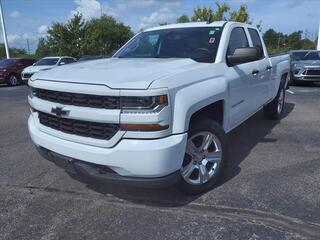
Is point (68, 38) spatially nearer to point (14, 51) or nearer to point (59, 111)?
point (14, 51)

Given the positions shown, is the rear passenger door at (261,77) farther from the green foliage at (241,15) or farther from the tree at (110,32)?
the tree at (110,32)

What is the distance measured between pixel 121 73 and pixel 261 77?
2.94 meters

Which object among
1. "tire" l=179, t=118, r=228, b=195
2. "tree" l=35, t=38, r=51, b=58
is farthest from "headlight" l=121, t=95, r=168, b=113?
"tree" l=35, t=38, r=51, b=58

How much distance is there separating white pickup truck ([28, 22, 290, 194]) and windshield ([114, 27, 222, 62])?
2 cm

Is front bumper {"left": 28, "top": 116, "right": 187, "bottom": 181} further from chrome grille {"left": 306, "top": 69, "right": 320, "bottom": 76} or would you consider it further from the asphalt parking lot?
chrome grille {"left": 306, "top": 69, "right": 320, "bottom": 76}

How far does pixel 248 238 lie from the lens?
3057mm

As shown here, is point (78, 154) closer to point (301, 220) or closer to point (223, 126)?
point (223, 126)

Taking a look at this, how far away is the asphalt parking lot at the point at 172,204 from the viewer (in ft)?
10.5

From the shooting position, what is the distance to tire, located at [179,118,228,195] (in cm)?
366

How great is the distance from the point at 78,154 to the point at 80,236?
2.44 ft

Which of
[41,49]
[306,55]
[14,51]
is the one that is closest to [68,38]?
[41,49]

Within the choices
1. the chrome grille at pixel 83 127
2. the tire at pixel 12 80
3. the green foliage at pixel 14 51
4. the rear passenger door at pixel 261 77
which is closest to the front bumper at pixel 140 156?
the chrome grille at pixel 83 127

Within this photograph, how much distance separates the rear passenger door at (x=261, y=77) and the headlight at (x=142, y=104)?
A: 8.22 ft

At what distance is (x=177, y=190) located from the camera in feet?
13.0
